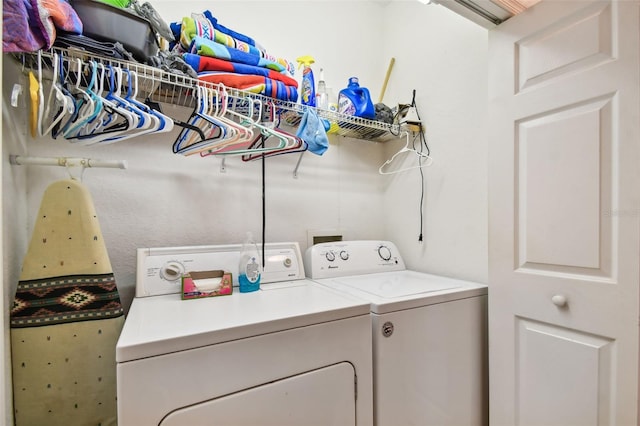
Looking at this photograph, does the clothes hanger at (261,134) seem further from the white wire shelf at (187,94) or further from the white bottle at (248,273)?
the white bottle at (248,273)

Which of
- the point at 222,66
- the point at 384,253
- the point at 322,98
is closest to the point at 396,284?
the point at 384,253

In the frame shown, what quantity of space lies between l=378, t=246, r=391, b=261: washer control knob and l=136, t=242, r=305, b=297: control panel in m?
0.54

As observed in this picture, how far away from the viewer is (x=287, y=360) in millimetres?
1015

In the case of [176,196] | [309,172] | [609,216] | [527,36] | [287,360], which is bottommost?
[287,360]

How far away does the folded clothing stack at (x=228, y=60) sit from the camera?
1.36m

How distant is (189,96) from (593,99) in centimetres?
162

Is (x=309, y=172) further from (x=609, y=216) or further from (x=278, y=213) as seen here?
(x=609, y=216)

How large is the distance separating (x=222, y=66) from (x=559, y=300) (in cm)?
165

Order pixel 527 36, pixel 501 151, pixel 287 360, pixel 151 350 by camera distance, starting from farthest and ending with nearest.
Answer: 1. pixel 501 151
2. pixel 527 36
3. pixel 287 360
4. pixel 151 350

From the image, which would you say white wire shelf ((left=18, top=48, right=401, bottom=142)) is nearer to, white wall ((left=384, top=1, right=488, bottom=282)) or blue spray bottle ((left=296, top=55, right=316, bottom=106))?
blue spray bottle ((left=296, top=55, right=316, bottom=106))

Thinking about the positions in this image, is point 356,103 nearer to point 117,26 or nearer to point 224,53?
point 224,53

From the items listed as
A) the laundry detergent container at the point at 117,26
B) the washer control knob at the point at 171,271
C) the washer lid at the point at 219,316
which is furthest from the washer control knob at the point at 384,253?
the laundry detergent container at the point at 117,26

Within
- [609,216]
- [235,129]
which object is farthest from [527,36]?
[235,129]

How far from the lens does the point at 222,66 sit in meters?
1.38
